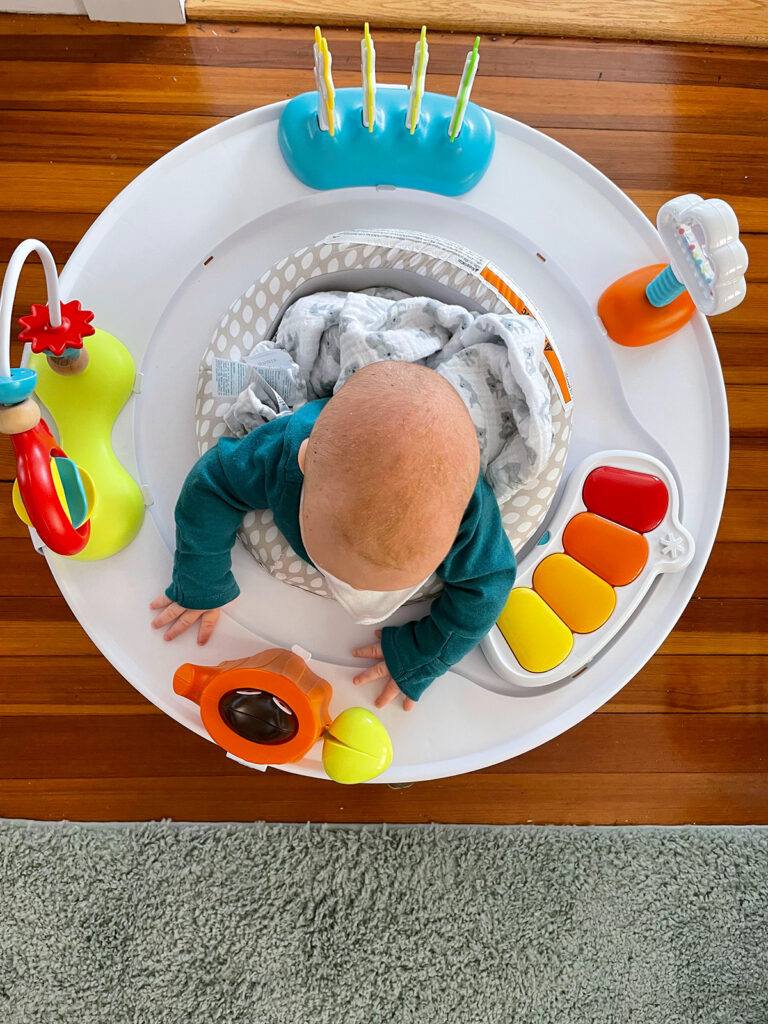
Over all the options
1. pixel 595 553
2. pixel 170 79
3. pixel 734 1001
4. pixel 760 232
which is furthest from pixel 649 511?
pixel 170 79

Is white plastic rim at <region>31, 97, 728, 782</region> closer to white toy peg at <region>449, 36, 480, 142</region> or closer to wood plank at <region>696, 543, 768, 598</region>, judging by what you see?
white toy peg at <region>449, 36, 480, 142</region>

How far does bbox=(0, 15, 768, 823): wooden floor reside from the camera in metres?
0.99

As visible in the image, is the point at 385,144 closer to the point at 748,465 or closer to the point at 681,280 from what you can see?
the point at 681,280

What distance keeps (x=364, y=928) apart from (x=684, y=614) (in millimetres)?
586

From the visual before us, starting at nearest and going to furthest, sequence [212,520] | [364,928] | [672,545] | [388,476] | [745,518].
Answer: [388,476], [212,520], [672,545], [364,928], [745,518]

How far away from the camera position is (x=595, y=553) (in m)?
0.81

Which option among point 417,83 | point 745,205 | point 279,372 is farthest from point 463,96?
point 745,205

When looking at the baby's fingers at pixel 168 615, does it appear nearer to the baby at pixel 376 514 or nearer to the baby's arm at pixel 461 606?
the baby at pixel 376 514

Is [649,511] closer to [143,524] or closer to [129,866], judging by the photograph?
[143,524]

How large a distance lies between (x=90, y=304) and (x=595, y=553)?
608 mm

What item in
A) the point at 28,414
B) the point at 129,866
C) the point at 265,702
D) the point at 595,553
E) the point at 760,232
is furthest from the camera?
the point at 760,232

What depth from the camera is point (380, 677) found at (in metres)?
0.80

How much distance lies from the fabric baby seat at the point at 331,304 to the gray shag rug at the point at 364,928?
1.40ft

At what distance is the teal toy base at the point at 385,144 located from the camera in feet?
2.69
